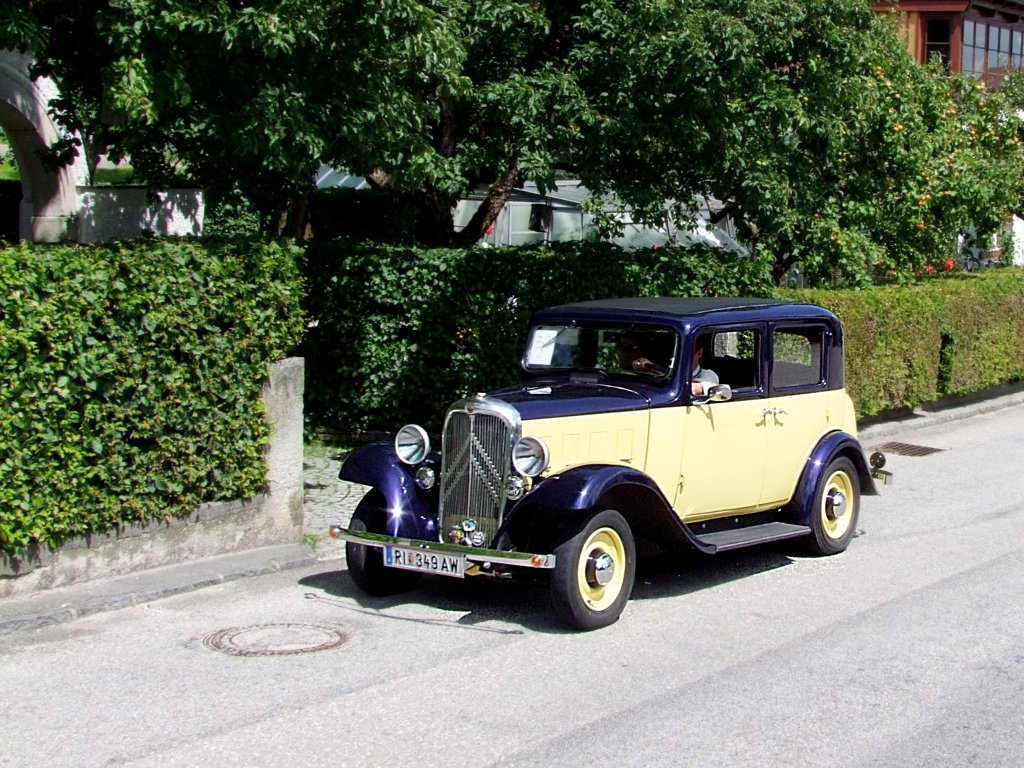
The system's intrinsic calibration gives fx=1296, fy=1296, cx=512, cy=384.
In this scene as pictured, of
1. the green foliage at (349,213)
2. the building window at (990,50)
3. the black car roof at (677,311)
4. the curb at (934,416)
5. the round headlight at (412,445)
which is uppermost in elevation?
the building window at (990,50)

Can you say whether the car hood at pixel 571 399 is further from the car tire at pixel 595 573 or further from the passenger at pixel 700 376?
the car tire at pixel 595 573

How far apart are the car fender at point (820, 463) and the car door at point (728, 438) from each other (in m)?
0.42

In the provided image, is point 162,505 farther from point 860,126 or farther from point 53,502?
point 860,126

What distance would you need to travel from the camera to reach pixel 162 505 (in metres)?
8.72

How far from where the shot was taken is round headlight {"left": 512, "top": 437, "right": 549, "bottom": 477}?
7586 millimetres

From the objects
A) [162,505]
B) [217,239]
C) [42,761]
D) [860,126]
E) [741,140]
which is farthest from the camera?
[860,126]

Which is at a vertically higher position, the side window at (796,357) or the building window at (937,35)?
the building window at (937,35)

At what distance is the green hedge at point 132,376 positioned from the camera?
7695mm

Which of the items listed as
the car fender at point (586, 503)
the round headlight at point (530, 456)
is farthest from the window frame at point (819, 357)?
the round headlight at point (530, 456)

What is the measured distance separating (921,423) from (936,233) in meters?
2.65

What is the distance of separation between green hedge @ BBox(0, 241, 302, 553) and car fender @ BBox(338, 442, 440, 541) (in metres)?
1.18

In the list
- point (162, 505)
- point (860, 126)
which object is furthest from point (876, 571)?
point (860, 126)

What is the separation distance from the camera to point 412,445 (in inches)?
329

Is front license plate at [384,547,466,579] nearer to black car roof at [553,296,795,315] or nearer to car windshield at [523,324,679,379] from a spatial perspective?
car windshield at [523,324,679,379]
